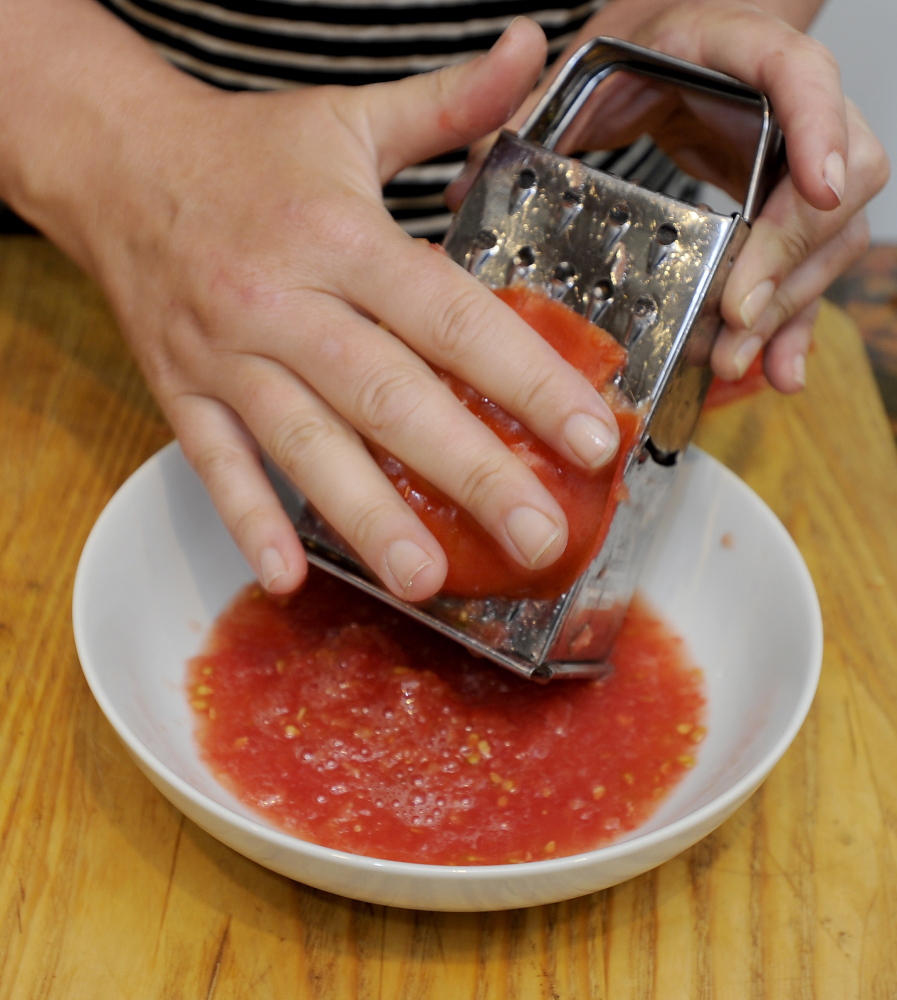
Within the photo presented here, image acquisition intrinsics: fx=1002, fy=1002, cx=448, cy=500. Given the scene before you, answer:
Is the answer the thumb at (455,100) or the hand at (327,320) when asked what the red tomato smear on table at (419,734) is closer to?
the hand at (327,320)

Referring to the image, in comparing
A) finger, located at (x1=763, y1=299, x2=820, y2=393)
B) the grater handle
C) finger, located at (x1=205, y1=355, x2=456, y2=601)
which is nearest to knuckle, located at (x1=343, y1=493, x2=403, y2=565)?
finger, located at (x1=205, y1=355, x2=456, y2=601)

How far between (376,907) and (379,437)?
494mm

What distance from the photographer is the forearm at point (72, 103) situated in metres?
1.27

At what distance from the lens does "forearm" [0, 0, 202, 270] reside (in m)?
1.27

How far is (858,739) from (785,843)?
21 cm

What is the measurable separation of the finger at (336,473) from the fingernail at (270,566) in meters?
0.07

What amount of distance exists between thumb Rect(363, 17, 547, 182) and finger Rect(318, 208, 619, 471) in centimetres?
14

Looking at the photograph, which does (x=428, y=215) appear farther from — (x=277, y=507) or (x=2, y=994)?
(x=2, y=994)

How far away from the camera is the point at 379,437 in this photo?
105 cm

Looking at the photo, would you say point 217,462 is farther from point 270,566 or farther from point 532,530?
point 532,530

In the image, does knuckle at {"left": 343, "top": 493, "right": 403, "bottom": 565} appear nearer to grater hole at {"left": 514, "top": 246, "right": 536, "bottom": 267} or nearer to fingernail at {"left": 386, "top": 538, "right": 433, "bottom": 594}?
fingernail at {"left": 386, "top": 538, "right": 433, "bottom": 594}

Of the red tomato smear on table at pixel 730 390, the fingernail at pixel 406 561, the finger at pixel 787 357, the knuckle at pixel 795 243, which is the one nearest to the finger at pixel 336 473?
the fingernail at pixel 406 561

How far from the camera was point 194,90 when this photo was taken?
1.26m

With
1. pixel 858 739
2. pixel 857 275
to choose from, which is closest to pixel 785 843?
pixel 858 739
